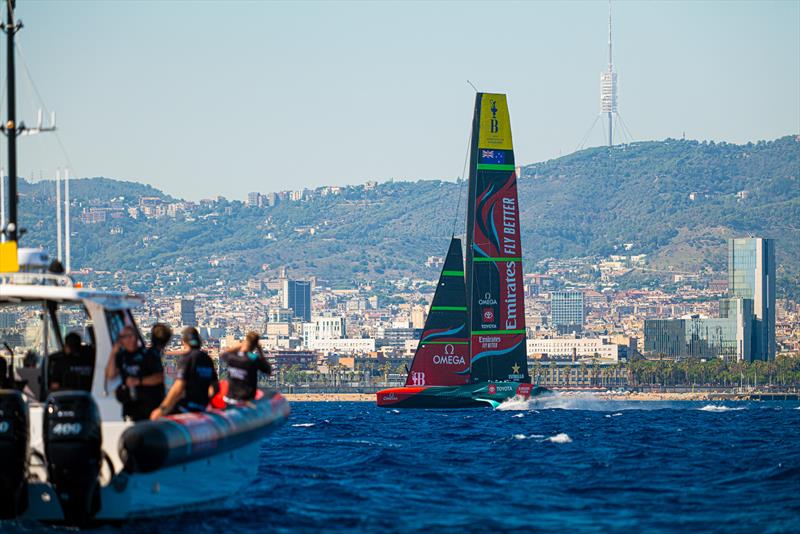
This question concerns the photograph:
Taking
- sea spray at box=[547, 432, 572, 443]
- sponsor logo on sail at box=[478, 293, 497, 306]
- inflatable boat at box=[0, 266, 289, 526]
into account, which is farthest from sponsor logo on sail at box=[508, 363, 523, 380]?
inflatable boat at box=[0, 266, 289, 526]

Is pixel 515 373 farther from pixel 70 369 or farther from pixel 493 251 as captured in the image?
pixel 70 369

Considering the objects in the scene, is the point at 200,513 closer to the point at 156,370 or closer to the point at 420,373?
the point at 156,370

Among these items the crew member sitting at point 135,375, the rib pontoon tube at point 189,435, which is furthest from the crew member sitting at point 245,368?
the crew member sitting at point 135,375

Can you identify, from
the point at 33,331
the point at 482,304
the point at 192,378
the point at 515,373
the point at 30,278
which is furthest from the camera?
the point at 515,373

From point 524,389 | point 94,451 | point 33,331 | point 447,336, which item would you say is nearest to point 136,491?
point 94,451

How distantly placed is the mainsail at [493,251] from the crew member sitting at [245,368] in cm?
6064

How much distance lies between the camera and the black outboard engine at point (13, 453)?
18.2m

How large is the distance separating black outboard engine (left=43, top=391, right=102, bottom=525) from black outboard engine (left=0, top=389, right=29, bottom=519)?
264 mm

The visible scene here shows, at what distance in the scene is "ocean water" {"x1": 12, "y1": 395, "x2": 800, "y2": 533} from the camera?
21.0m

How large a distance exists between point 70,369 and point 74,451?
2051 mm

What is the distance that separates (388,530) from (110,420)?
11.7ft

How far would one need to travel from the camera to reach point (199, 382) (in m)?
20.3

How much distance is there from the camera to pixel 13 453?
18172 millimetres

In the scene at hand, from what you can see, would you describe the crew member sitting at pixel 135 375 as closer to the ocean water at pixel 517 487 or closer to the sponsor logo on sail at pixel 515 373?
the ocean water at pixel 517 487
